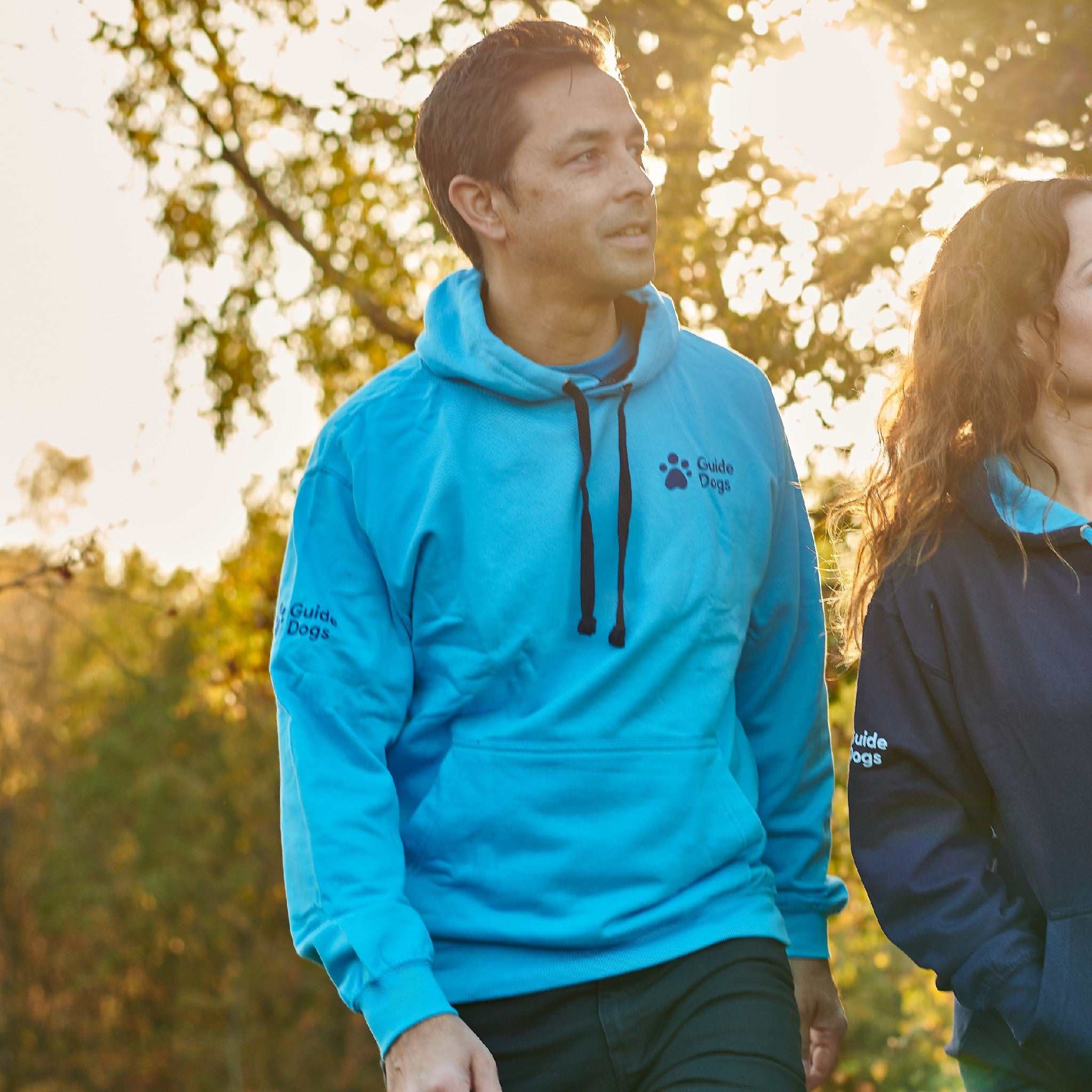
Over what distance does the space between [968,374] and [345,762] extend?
1370mm

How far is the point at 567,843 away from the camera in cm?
233

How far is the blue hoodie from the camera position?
233 cm

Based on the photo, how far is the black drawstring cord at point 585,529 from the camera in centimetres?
242

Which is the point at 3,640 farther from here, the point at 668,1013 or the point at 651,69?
the point at 668,1013

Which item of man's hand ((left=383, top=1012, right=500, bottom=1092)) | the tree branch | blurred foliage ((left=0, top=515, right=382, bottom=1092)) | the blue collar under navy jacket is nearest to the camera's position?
man's hand ((left=383, top=1012, right=500, bottom=1092))

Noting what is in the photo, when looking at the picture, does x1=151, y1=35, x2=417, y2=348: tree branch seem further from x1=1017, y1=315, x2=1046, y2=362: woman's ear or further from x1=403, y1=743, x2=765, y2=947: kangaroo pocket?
x1=403, y1=743, x2=765, y2=947: kangaroo pocket

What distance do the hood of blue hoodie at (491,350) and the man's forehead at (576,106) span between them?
336 mm

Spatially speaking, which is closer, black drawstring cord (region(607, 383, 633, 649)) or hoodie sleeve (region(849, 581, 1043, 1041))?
hoodie sleeve (region(849, 581, 1043, 1041))

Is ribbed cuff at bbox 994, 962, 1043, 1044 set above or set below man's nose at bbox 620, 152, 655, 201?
below

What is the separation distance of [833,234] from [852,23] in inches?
25.8

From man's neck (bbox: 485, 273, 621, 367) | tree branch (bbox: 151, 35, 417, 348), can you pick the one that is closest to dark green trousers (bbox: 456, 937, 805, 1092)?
man's neck (bbox: 485, 273, 621, 367)

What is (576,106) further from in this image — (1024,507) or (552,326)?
(1024,507)

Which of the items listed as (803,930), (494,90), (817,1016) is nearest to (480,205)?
(494,90)

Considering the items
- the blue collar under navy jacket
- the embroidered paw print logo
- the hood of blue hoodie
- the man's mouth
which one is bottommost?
the blue collar under navy jacket
